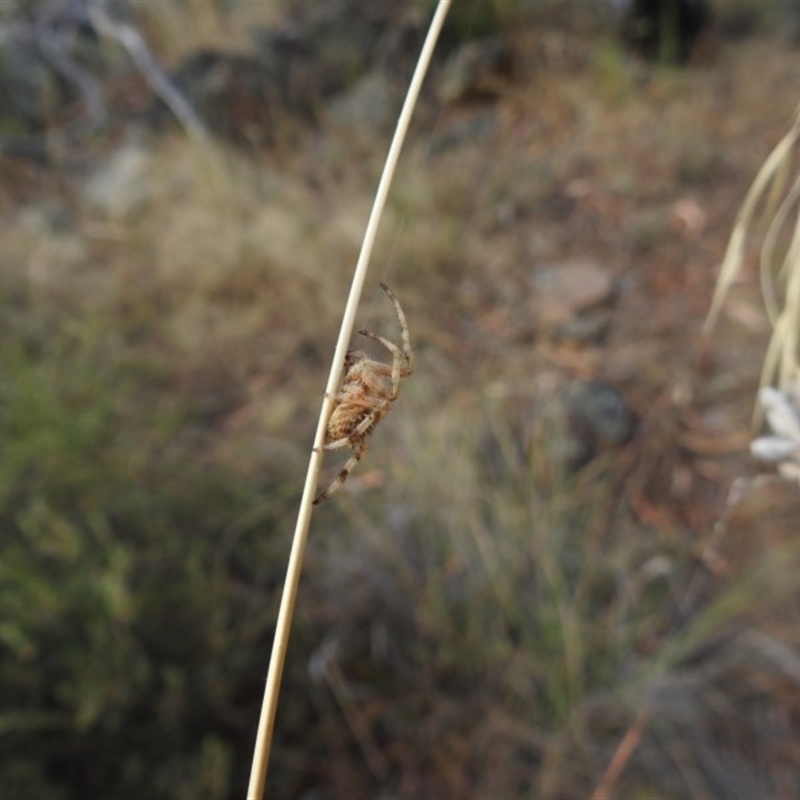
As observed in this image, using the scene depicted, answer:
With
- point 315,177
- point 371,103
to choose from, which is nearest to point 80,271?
point 315,177

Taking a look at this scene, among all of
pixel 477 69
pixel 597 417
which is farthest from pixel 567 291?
pixel 477 69

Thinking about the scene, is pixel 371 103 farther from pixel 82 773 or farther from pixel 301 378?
pixel 82 773

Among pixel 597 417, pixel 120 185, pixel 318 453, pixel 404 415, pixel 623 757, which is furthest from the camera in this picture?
pixel 120 185

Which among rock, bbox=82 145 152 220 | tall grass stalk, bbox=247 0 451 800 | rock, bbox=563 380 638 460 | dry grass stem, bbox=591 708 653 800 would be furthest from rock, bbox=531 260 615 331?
tall grass stalk, bbox=247 0 451 800

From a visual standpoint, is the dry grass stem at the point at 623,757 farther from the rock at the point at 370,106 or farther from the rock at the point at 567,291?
the rock at the point at 370,106

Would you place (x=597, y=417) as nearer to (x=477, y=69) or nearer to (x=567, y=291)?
(x=567, y=291)

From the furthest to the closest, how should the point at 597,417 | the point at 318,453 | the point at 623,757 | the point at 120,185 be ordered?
1. the point at 120,185
2. the point at 597,417
3. the point at 623,757
4. the point at 318,453

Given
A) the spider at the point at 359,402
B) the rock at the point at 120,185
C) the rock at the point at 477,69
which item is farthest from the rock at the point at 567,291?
the spider at the point at 359,402

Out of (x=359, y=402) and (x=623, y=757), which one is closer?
(x=359, y=402)

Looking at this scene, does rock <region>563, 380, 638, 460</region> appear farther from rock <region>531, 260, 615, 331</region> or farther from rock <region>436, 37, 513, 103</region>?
rock <region>436, 37, 513, 103</region>
